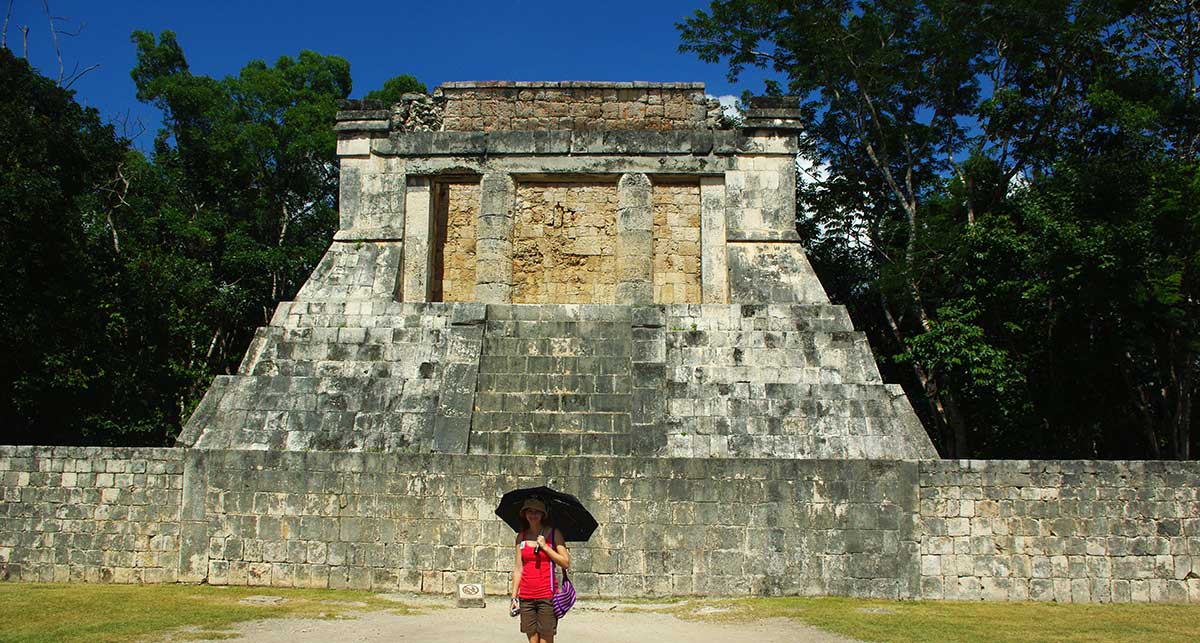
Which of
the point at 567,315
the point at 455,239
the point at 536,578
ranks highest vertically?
the point at 455,239

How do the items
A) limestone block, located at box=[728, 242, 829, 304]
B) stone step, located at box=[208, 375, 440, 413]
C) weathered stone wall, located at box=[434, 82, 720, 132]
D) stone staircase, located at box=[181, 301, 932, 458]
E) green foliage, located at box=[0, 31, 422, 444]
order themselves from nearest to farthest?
stone staircase, located at box=[181, 301, 932, 458] → stone step, located at box=[208, 375, 440, 413] → limestone block, located at box=[728, 242, 829, 304] → weathered stone wall, located at box=[434, 82, 720, 132] → green foliage, located at box=[0, 31, 422, 444]

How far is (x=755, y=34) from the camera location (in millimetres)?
21875

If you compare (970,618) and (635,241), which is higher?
(635,241)

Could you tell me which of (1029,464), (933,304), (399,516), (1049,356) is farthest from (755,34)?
(399,516)

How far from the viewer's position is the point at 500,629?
7.80 metres

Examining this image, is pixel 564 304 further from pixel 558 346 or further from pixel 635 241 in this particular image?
pixel 635 241

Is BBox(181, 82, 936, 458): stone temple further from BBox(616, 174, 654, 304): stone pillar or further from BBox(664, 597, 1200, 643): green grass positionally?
BBox(664, 597, 1200, 643): green grass

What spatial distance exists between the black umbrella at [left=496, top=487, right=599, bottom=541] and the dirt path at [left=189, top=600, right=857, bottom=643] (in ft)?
5.14

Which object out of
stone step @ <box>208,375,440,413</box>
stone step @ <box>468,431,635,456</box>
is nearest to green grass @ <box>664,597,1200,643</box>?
stone step @ <box>468,431,635,456</box>

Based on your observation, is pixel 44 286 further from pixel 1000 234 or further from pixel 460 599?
pixel 1000 234

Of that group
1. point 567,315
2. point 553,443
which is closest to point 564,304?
point 567,315

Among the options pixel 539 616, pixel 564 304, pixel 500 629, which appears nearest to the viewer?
pixel 539 616

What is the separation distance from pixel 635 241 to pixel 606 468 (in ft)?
14.5

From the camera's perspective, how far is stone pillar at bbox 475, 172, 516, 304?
13.2 metres
